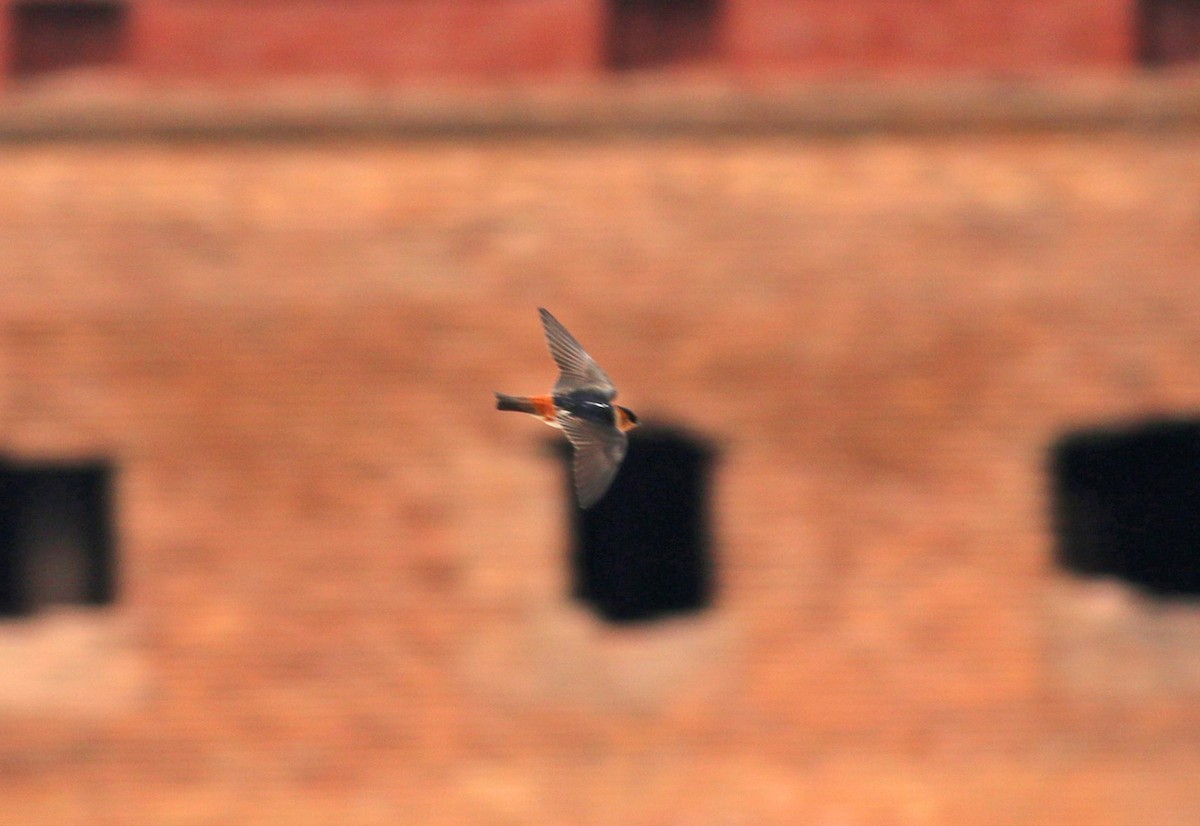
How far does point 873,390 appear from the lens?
8102 millimetres

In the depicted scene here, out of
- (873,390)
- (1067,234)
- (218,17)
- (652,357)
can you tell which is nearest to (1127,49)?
(1067,234)

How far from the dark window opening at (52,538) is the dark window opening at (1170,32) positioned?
4.51 metres

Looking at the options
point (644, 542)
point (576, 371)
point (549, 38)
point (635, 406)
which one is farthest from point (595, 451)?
point (644, 542)

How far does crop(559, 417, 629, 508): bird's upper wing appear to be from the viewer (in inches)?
179

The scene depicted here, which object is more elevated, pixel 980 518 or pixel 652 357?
pixel 652 357

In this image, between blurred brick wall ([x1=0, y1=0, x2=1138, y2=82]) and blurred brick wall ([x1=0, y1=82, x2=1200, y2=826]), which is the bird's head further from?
blurred brick wall ([x1=0, y1=0, x2=1138, y2=82])

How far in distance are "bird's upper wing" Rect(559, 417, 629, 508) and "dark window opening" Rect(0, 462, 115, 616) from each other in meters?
4.29

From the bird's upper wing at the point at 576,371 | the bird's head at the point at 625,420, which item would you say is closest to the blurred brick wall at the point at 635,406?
the bird's upper wing at the point at 576,371

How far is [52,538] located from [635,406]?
98.3 inches

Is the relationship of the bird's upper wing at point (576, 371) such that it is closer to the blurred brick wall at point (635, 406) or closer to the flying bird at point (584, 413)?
the flying bird at point (584, 413)

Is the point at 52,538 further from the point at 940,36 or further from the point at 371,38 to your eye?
the point at 940,36

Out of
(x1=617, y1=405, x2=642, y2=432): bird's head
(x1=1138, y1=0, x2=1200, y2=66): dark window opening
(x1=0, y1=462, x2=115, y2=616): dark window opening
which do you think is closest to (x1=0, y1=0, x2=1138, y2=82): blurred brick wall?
(x1=1138, y1=0, x2=1200, y2=66): dark window opening

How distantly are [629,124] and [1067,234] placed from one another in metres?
1.71

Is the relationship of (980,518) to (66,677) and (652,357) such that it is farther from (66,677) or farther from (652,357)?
(66,677)
